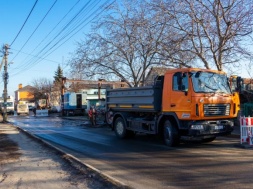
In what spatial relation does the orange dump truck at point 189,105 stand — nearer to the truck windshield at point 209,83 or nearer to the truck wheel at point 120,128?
the truck windshield at point 209,83

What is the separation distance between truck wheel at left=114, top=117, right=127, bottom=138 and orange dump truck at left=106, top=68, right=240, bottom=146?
1950 millimetres

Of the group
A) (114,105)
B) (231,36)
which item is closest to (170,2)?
(231,36)

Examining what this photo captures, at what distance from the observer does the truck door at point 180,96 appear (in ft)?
42.0

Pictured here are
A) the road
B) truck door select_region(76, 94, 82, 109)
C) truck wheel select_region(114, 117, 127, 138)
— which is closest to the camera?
the road

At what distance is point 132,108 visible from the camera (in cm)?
1586

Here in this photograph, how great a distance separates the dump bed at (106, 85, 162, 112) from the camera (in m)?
14.1

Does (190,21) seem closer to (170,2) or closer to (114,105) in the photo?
(170,2)

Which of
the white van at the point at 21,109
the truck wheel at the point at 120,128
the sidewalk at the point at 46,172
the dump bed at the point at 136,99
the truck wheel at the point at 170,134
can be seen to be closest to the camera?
the sidewalk at the point at 46,172

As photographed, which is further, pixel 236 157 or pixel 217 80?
pixel 217 80

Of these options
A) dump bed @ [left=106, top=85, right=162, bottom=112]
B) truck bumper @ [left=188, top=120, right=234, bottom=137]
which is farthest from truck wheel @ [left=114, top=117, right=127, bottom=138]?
truck bumper @ [left=188, top=120, right=234, bottom=137]

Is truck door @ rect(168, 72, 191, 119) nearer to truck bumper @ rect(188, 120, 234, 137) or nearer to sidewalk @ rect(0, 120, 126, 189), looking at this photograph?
truck bumper @ rect(188, 120, 234, 137)

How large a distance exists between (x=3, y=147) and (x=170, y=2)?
36.9 ft

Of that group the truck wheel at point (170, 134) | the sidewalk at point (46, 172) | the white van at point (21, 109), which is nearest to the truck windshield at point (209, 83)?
the truck wheel at point (170, 134)

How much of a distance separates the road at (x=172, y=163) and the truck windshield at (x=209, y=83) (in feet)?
6.56
